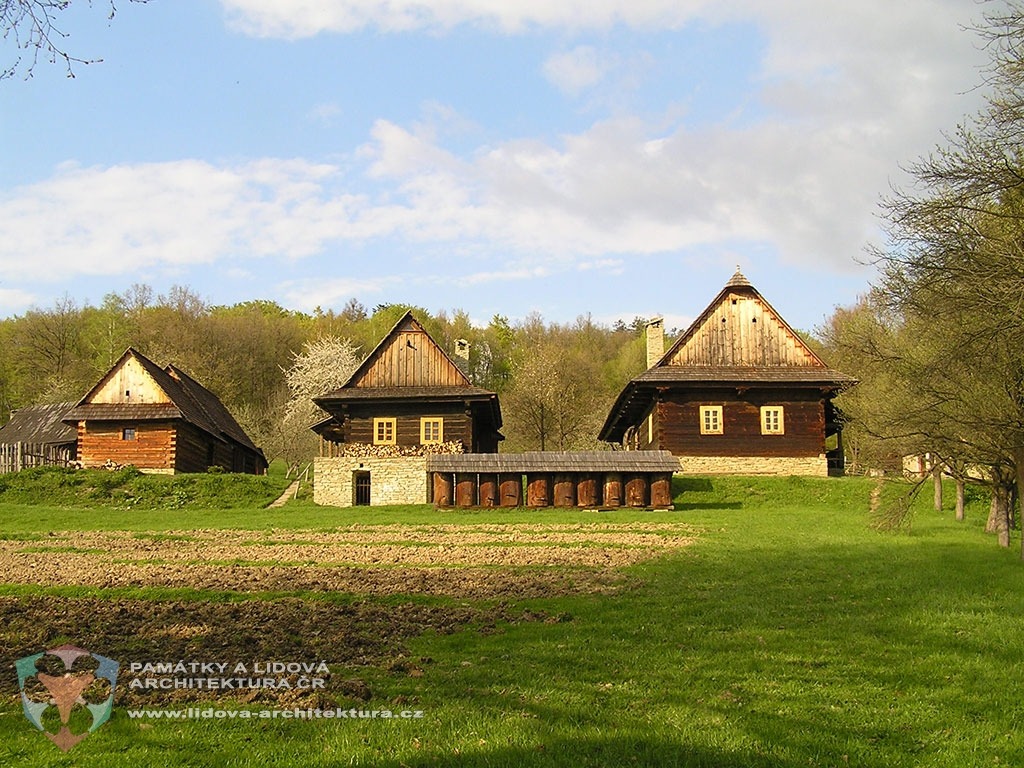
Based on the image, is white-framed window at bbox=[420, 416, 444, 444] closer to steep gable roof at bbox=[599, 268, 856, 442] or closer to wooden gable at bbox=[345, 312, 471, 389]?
wooden gable at bbox=[345, 312, 471, 389]

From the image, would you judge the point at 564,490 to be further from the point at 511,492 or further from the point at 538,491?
the point at 511,492

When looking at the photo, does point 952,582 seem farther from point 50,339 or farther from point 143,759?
point 50,339

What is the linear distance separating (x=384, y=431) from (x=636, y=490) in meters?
12.8

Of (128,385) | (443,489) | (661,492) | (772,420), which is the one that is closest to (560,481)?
(661,492)

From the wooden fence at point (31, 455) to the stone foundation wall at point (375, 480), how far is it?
16.2 meters

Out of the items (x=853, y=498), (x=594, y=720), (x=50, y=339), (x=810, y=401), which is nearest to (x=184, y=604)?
(x=594, y=720)

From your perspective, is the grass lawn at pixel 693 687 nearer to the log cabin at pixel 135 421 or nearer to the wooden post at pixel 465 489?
the wooden post at pixel 465 489

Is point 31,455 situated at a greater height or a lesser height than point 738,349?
lesser

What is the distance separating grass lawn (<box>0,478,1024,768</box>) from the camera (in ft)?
20.9

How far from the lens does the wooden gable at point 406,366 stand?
37.9 metres

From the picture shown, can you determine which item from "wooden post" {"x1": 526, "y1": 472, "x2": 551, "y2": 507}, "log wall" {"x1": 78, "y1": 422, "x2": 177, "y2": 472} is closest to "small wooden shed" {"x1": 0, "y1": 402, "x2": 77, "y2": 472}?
"log wall" {"x1": 78, "y1": 422, "x2": 177, "y2": 472}

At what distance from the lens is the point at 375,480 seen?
3359 centimetres

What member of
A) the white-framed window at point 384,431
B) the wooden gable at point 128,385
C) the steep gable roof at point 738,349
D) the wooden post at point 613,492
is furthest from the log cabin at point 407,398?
the wooden post at point 613,492

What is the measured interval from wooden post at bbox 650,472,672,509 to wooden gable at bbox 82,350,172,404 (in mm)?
23259
